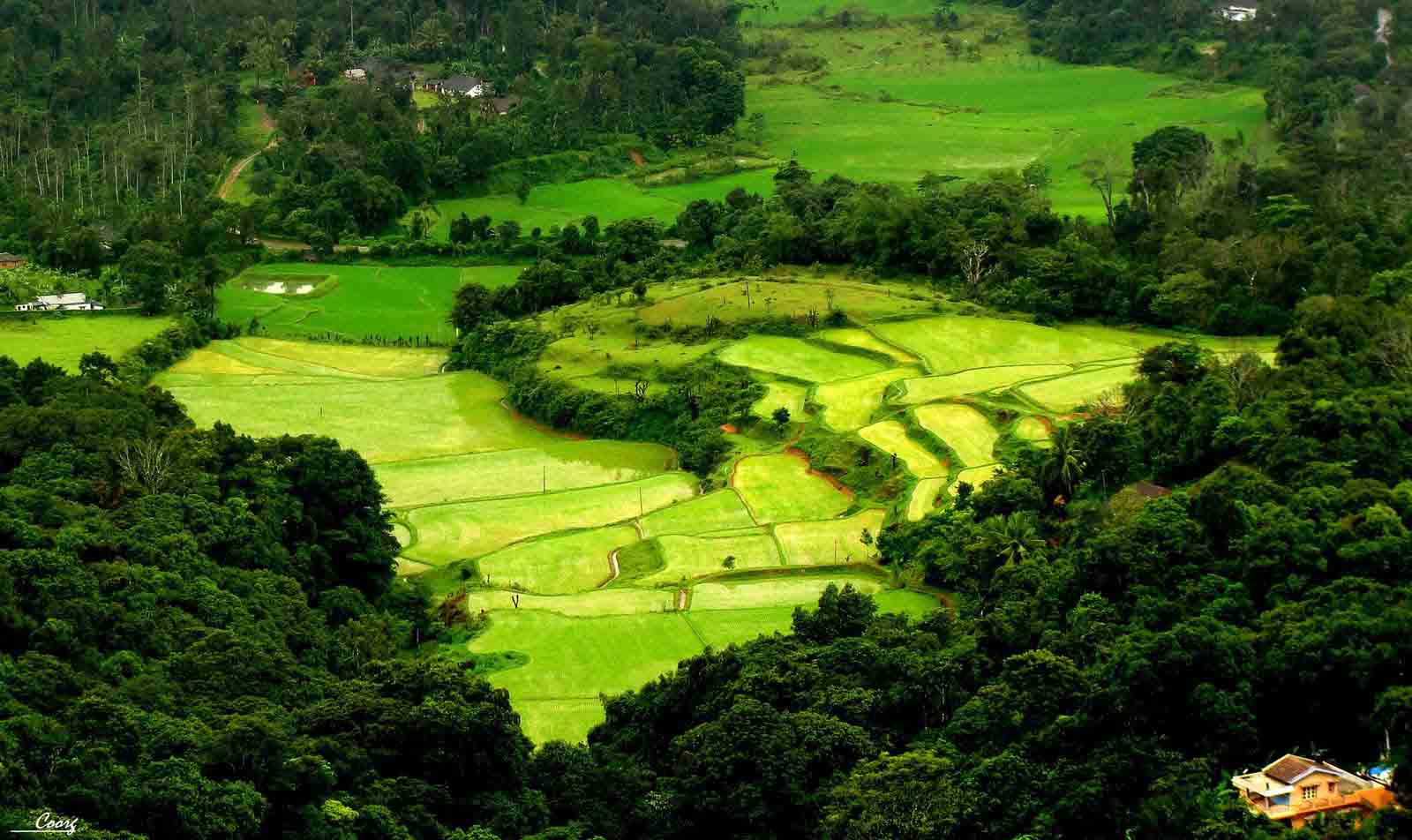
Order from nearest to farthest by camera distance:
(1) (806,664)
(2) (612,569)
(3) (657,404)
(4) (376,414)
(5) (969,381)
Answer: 1. (1) (806,664)
2. (2) (612,569)
3. (5) (969,381)
4. (3) (657,404)
5. (4) (376,414)

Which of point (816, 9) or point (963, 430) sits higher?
point (816, 9)

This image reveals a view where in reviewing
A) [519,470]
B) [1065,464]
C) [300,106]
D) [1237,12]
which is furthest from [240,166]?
[1237,12]

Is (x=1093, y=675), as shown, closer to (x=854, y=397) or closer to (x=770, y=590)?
(x=770, y=590)

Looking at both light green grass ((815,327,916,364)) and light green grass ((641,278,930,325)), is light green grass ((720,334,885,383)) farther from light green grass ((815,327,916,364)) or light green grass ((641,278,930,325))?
light green grass ((641,278,930,325))

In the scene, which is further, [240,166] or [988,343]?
[240,166]

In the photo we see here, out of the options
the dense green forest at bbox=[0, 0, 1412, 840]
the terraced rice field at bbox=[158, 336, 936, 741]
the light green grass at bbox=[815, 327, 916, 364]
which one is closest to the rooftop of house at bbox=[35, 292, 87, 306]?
the dense green forest at bbox=[0, 0, 1412, 840]

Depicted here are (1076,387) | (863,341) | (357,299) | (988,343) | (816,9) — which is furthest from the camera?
(816,9)

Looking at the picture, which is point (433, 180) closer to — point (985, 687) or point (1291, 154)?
point (1291, 154)
